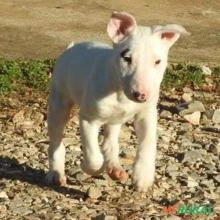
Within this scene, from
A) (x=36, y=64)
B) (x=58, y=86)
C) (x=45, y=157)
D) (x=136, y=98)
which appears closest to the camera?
Result: (x=136, y=98)

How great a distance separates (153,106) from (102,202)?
0.81 metres

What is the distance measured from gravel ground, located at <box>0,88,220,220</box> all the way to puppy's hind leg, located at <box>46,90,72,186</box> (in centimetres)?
13

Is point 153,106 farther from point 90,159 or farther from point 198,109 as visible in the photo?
point 198,109

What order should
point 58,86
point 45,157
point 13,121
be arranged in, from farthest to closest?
point 13,121
point 45,157
point 58,86

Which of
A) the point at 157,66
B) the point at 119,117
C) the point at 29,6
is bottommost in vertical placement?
the point at 29,6

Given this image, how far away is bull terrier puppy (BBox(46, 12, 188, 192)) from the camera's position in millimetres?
6113

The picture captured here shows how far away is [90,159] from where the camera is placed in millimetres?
6516

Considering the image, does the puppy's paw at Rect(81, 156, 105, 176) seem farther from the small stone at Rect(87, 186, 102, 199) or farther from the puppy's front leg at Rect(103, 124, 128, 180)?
the puppy's front leg at Rect(103, 124, 128, 180)

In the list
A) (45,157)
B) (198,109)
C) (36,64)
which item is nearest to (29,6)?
(36,64)

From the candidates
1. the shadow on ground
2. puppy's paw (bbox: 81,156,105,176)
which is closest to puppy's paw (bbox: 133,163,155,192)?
puppy's paw (bbox: 81,156,105,176)

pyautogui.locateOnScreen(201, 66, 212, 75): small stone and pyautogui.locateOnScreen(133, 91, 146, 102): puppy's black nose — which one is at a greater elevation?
pyautogui.locateOnScreen(133, 91, 146, 102): puppy's black nose

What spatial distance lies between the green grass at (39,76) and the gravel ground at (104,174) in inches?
10.4

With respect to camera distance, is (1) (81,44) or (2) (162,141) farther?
(2) (162,141)

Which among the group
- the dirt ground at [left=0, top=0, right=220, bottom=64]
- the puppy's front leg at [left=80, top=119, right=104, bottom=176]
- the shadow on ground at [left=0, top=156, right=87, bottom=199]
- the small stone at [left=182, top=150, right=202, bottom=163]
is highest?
the puppy's front leg at [left=80, top=119, right=104, bottom=176]
